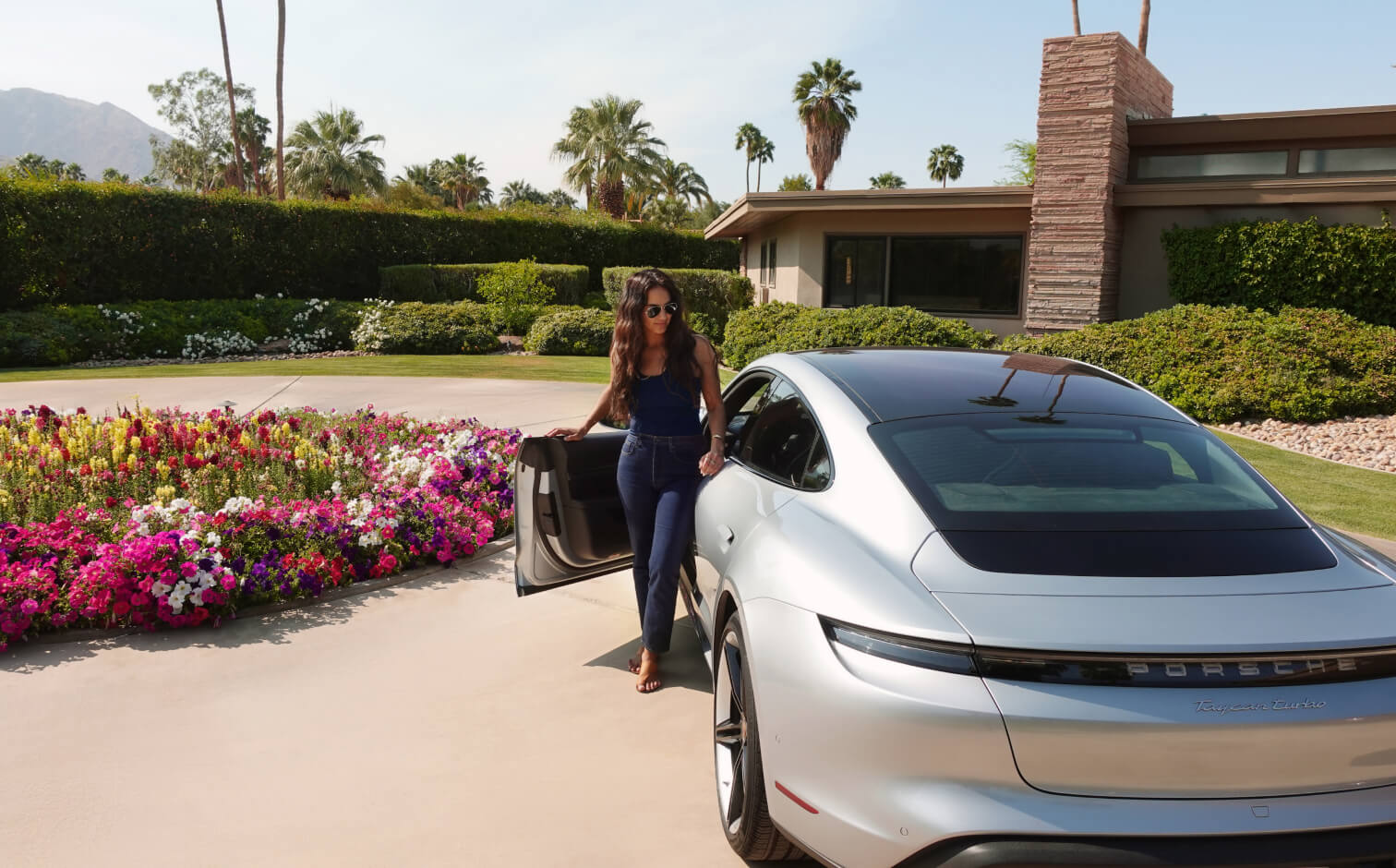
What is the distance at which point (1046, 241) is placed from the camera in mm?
14961

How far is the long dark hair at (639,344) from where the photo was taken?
3.96 m

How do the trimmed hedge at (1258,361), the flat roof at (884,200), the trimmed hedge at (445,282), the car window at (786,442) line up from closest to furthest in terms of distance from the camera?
the car window at (786,442)
the trimmed hedge at (1258,361)
the flat roof at (884,200)
the trimmed hedge at (445,282)

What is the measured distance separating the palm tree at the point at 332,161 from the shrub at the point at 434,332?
3118 cm

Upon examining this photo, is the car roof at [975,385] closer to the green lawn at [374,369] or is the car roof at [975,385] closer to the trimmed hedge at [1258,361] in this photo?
the trimmed hedge at [1258,361]

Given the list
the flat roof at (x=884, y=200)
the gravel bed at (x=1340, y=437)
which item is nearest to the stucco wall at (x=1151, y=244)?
the flat roof at (x=884, y=200)

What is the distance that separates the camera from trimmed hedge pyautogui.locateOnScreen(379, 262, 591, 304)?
80.4 ft

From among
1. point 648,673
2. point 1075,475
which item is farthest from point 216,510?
point 1075,475

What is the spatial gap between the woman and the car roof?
51 centimetres

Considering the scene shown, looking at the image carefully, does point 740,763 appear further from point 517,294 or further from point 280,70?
point 280,70

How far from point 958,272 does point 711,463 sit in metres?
14.7

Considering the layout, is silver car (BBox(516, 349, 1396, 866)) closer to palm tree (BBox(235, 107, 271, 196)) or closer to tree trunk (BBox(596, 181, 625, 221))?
tree trunk (BBox(596, 181, 625, 221))

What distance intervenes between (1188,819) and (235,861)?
2.54 m

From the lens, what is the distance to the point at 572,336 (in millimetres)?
19641

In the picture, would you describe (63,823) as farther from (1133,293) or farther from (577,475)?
(1133,293)
